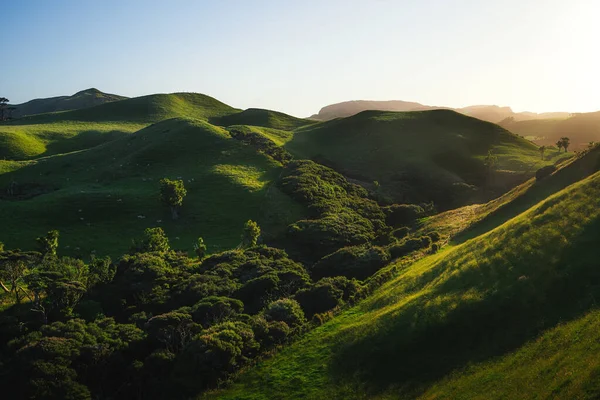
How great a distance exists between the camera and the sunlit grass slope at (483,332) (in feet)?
84.9

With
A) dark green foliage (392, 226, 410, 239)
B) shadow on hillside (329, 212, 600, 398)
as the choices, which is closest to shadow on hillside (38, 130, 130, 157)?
→ dark green foliage (392, 226, 410, 239)

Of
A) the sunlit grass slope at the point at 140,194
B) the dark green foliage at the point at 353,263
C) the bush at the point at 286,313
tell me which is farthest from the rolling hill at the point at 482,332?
the sunlit grass slope at the point at 140,194

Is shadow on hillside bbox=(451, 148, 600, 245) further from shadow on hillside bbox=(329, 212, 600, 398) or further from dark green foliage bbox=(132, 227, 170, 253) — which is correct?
dark green foliage bbox=(132, 227, 170, 253)

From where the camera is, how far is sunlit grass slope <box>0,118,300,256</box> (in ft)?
302

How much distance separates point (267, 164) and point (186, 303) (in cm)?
8316

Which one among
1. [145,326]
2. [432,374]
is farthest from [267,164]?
[432,374]

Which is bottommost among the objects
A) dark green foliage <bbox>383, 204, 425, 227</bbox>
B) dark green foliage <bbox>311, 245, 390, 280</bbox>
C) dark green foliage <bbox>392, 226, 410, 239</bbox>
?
dark green foliage <bbox>311, 245, 390, 280</bbox>

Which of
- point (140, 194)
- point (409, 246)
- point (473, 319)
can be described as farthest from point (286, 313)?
point (140, 194)

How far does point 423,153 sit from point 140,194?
330 feet

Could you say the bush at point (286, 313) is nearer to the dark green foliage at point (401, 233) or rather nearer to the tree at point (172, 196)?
the dark green foliage at point (401, 233)

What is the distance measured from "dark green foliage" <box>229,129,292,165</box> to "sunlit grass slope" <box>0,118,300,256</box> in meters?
4.81

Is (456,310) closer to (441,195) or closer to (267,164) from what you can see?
(441,195)

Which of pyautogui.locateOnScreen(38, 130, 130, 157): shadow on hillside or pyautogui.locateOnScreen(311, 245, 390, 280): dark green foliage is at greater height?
pyautogui.locateOnScreen(38, 130, 130, 157): shadow on hillside

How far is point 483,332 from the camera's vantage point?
106ft
